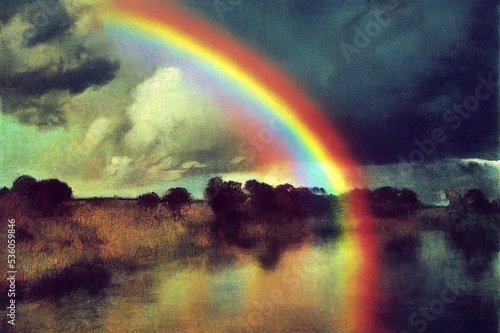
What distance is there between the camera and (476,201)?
4.96 metres

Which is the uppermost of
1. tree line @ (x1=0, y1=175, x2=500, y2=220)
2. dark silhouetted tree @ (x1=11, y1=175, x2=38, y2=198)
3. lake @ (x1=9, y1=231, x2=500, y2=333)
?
dark silhouetted tree @ (x1=11, y1=175, x2=38, y2=198)

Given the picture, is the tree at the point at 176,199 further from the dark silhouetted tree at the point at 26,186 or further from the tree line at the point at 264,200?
the dark silhouetted tree at the point at 26,186

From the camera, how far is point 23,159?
15.7ft

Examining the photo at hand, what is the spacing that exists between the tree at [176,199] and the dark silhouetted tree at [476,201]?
3126 mm

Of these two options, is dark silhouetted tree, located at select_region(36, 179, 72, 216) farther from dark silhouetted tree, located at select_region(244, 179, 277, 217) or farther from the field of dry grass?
dark silhouetted tree, located at select_region(244, 179, 277, 217)

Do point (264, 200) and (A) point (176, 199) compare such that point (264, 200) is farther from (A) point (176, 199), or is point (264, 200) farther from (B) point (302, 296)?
(B) point (302, 296)

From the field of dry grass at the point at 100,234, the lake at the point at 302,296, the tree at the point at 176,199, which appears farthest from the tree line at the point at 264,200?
the lake at the point at 302,296

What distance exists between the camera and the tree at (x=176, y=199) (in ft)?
15.9

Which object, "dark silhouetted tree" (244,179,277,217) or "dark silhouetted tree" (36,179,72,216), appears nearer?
"dark silhouetted tree" (36,179,72,216)

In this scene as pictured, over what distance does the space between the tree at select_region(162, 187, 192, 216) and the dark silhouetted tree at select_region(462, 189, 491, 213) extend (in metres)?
3.13

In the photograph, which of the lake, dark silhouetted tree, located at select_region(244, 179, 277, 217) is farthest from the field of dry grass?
dark silhouetted tree, located at select_region(244, 179, 277, 217)

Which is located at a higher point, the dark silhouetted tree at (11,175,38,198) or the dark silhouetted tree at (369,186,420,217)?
the dark silhouetted tree at (11,175,38,198)

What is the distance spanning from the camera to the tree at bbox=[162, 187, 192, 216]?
15.9 ft

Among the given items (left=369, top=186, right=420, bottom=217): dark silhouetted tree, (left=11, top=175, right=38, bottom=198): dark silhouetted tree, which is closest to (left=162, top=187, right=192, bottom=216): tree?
(left=11, top=175, right=38, bottom=198): dark silhouetted tree
